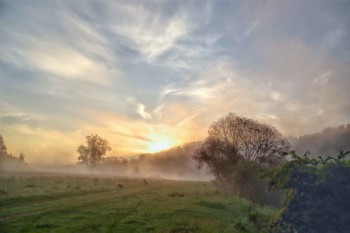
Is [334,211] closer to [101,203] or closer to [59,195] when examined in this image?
[101,203]

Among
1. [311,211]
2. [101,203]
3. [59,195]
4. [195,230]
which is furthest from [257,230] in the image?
[59,195]

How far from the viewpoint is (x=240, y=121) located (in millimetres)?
64750

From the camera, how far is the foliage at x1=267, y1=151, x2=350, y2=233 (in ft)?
32.3

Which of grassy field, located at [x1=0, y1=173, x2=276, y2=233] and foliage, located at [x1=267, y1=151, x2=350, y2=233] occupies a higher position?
foliage, located at [x1=267, y1=151, x2=350, y2=233]

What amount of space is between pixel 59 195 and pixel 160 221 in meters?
17.8

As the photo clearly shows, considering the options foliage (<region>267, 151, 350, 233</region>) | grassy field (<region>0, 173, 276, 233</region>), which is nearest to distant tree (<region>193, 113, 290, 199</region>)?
grassy field (<region>0, 173, 276, 233</region>)

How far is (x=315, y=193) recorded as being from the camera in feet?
34.5

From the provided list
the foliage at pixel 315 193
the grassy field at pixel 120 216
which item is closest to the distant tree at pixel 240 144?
the grassy field at pixel 120 216

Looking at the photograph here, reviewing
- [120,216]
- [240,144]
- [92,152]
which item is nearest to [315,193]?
[120,216]

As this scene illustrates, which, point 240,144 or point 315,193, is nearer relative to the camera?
point 315,193

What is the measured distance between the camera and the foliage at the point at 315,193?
9.84 metres

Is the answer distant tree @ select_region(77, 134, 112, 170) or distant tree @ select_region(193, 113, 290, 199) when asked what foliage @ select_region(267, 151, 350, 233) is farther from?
distant tree @ select_region(77, 134, 112, 170)

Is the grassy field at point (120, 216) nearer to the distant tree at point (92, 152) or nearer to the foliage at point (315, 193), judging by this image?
the foliage at point (315, 193)

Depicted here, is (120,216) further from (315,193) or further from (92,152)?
(92,152)
